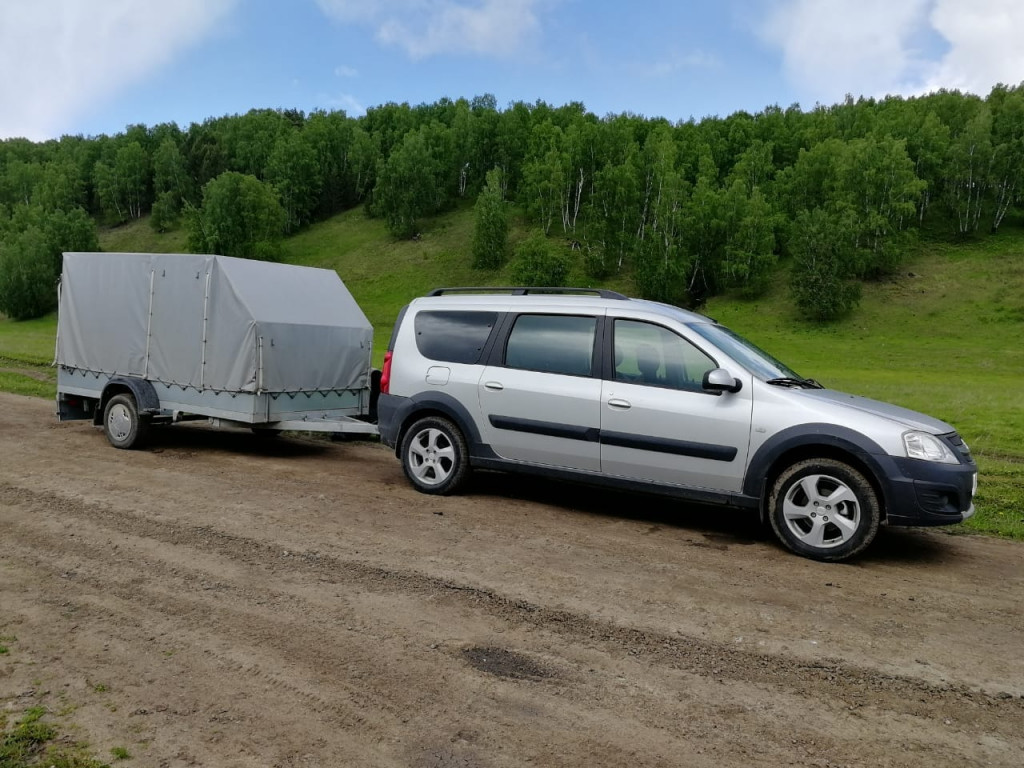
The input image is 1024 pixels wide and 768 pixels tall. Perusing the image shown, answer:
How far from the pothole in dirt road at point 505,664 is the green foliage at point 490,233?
2667 inches

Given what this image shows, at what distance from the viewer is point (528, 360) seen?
7.87m

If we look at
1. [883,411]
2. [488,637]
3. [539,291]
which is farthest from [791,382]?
[488,637]

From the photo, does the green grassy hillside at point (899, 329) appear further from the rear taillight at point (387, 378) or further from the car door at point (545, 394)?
the rear taillight at point (387, 378)

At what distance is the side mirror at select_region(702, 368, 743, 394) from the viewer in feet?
21.9

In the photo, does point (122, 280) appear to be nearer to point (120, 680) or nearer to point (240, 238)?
point (120, 680)

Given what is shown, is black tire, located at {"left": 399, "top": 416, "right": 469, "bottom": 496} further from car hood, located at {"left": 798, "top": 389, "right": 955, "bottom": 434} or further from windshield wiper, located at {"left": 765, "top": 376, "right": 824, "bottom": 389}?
car hood, located at {"left": 798, "top": 389, "right": 955, "bottom": 434}

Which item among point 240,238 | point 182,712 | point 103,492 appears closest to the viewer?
point 182,712

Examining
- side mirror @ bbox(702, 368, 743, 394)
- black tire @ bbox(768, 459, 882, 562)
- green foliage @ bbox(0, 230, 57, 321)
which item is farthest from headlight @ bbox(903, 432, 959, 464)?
green foliage @ bbox(0, 230, 57, 321)

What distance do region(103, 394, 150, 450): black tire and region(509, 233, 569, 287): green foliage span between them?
5347cm

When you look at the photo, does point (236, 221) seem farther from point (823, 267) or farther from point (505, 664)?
point (505, 664)

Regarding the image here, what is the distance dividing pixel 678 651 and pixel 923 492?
2.90 metres

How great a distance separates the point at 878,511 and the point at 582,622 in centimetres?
285

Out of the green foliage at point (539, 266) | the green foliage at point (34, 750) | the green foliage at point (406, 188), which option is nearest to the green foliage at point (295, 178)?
the green foliage at point (406, 188)

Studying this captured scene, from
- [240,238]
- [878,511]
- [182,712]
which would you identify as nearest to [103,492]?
[182,712]
